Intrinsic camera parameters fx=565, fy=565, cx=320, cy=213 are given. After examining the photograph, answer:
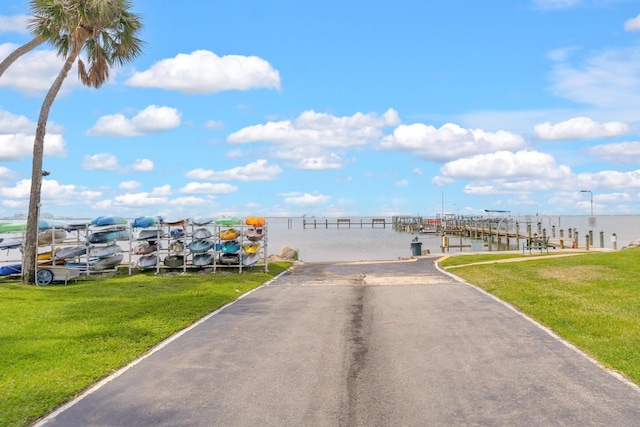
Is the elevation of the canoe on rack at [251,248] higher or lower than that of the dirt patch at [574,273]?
higher

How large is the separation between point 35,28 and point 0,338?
16.0 metres

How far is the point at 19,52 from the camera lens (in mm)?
20922

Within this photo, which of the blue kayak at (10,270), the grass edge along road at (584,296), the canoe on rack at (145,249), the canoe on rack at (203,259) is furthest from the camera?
the canoe on rack at (145,249)

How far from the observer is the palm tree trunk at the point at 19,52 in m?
20.1

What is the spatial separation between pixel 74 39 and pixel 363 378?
69.3 ft

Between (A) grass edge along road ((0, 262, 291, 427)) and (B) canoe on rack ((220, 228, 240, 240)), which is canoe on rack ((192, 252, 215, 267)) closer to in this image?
(B) canoe on rack ((220, 228, 240, 240))

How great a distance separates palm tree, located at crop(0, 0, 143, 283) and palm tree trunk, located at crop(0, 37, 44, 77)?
28 centimetres

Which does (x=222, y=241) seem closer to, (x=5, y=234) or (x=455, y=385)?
(x=5, y=234)

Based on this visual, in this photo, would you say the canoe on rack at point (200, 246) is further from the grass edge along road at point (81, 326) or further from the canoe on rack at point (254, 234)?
the grass edge along road at point (81, 326)

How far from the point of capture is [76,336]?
11477mm

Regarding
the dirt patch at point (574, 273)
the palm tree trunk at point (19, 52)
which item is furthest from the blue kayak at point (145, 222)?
the dirt patch at point (574, 273)

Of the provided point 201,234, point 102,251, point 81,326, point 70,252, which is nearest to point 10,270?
point 70,252

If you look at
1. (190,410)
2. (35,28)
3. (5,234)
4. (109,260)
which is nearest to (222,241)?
(109,260)

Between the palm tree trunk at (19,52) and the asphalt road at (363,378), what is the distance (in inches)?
521
